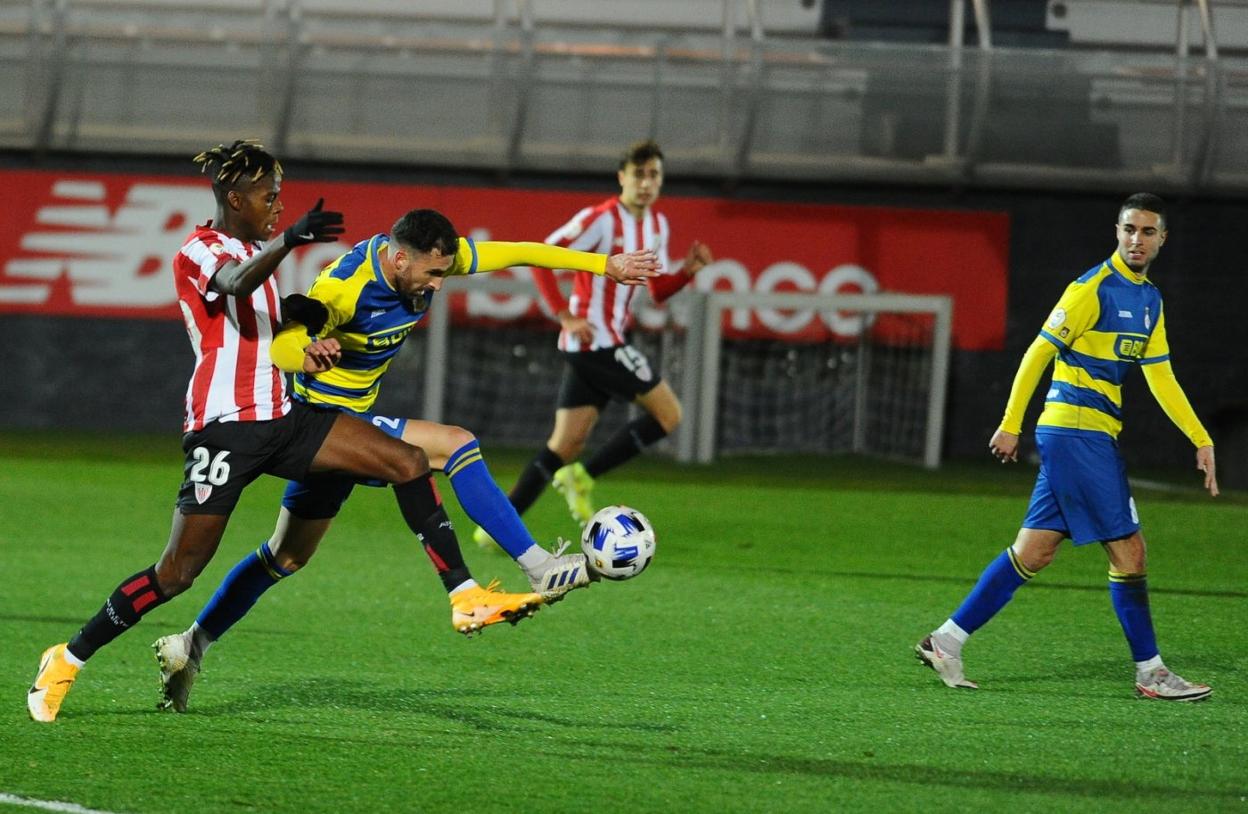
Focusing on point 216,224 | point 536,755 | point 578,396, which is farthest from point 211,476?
point 578,396

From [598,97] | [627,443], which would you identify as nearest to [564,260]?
[627,443]

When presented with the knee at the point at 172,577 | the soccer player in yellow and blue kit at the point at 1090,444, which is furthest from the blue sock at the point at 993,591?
the knee at the point at 172,577

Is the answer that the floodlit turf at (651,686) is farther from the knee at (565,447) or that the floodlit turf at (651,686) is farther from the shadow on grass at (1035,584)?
the knee at (565,447)

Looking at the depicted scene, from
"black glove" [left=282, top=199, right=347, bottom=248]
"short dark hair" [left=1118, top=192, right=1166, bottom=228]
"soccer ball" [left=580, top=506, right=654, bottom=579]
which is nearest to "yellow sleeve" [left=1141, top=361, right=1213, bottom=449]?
"short dark hair" [left=1118, top=192, right=1166, bottom=228]

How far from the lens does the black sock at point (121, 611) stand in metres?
5.09

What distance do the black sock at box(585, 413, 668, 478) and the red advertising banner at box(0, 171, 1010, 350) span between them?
6.18 m

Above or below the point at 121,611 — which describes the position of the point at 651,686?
below

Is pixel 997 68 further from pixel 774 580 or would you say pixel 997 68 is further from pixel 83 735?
pixel 83 735

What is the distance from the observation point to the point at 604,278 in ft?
31.3

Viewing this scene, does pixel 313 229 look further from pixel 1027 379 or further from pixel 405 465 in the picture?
pixel 1027 379

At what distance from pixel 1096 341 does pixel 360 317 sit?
2490 mm

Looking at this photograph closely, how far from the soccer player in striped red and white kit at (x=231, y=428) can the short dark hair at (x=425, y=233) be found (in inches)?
15.5

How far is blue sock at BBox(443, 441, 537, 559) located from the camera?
17.7 feet

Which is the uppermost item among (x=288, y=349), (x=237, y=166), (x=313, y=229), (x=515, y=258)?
(x=237, y=166)
